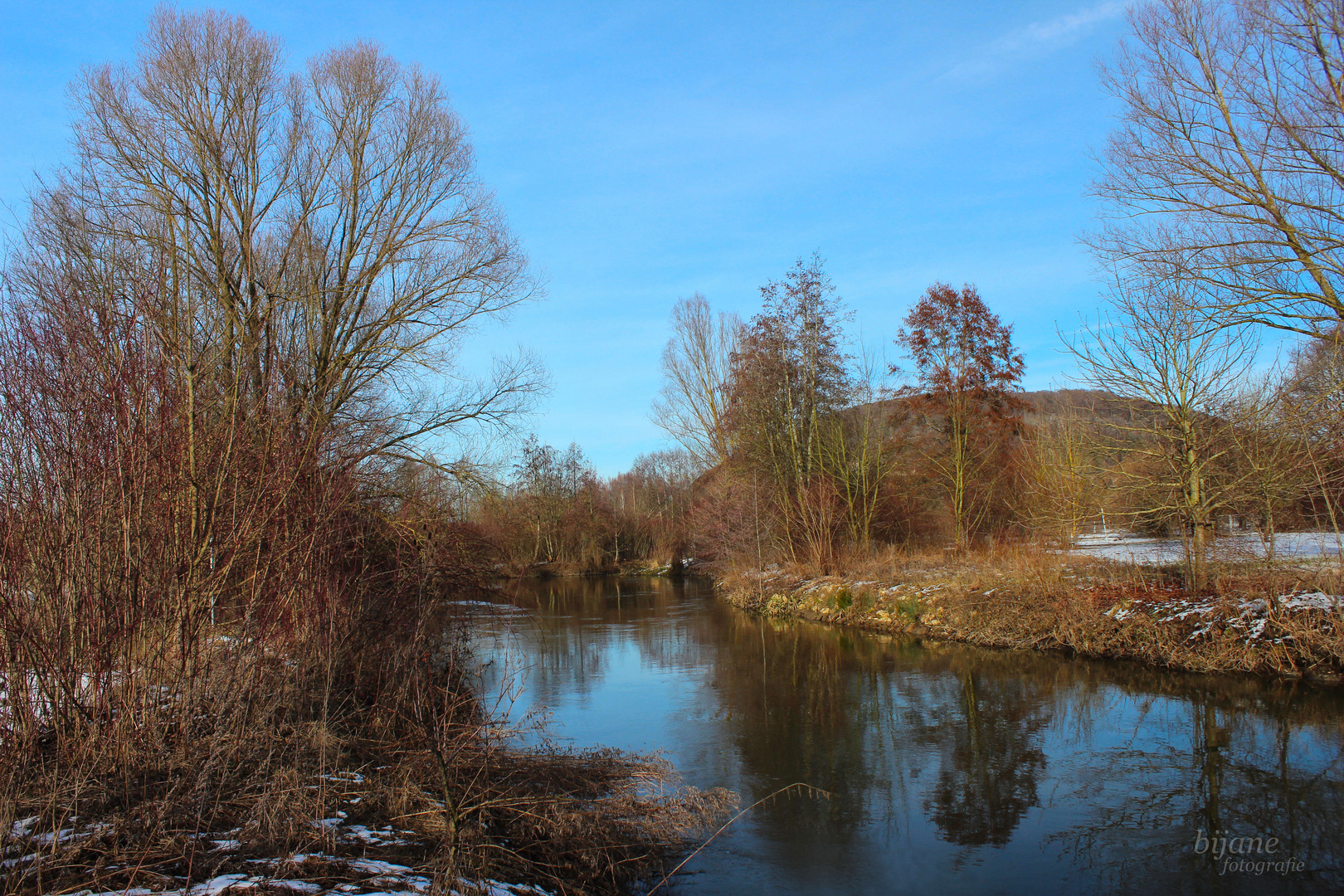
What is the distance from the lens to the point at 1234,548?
46.4ft

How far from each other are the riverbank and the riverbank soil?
9.16 metres

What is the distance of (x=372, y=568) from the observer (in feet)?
35.0

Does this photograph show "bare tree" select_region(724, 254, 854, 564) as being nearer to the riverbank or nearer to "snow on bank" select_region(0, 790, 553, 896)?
the riverbank

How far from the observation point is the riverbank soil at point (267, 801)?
4.00 metres

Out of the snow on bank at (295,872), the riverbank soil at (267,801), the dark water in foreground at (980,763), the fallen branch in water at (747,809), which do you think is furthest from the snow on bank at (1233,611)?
the snow on bank at (295,872)

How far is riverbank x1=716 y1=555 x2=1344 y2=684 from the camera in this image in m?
11.1

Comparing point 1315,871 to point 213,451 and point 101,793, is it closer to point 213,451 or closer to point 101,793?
point 101,793

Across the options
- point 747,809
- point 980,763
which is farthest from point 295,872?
point 980,763

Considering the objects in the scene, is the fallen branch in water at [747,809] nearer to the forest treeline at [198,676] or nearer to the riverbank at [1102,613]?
the forest treeline at [198,676]

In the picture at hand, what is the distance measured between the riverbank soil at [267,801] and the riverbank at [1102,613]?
9165 mm

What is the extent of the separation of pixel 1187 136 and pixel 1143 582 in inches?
295

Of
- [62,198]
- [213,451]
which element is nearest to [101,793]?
[213,451]

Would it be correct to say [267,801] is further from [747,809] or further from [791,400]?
[791,400]

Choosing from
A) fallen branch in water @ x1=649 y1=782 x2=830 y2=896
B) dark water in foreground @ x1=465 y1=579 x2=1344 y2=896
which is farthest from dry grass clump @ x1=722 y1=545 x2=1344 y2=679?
fallen branch in water @ x1=649 y1=782 x2=830 y2=896
